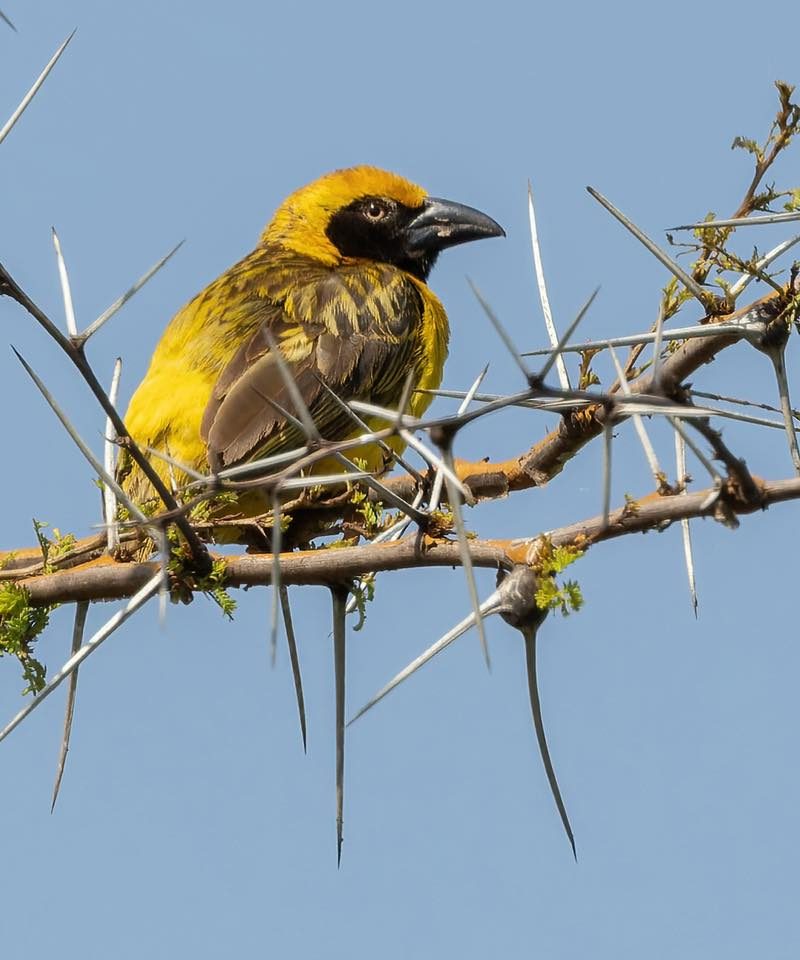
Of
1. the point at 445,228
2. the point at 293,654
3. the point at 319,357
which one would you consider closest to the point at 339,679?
the point at 293,654

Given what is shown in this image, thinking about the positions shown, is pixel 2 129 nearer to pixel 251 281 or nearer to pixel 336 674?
pixel 336 674

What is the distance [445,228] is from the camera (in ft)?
22.8

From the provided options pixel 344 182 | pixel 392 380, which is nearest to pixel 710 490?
pixel 392 380

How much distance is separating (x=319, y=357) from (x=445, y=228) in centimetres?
189

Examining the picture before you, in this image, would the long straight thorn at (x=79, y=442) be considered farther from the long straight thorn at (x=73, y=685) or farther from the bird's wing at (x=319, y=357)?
the bird's wing at (x=319, y=357)

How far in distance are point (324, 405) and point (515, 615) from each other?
2985mm

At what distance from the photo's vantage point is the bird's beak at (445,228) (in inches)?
273

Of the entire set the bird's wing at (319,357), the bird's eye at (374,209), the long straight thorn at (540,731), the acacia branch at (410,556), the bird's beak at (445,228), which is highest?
the bird's eye at (374,209)

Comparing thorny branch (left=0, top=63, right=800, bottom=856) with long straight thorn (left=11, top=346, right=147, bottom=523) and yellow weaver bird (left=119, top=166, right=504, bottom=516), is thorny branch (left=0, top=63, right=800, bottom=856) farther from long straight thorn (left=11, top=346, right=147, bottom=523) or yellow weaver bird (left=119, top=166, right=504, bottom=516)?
yellow weaver bird (left=119, top=166, right=504, bottom=516)

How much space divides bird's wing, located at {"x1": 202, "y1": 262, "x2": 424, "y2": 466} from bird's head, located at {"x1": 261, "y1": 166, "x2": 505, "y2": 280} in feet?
1.85

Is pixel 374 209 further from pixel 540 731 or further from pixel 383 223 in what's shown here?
pixel 540 731

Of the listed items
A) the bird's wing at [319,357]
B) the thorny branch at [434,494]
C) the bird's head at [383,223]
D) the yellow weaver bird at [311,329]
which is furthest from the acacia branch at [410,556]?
the bird's head at [383,223]

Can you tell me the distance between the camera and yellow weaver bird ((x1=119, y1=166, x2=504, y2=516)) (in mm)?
4758

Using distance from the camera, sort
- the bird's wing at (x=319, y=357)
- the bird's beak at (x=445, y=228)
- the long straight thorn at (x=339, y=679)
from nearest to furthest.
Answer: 1. the long straight thorn at (x=339, y=679)
2. the bird's wing at (x=319, y=357)
3. the bird's beak at (x=445, y=228)
